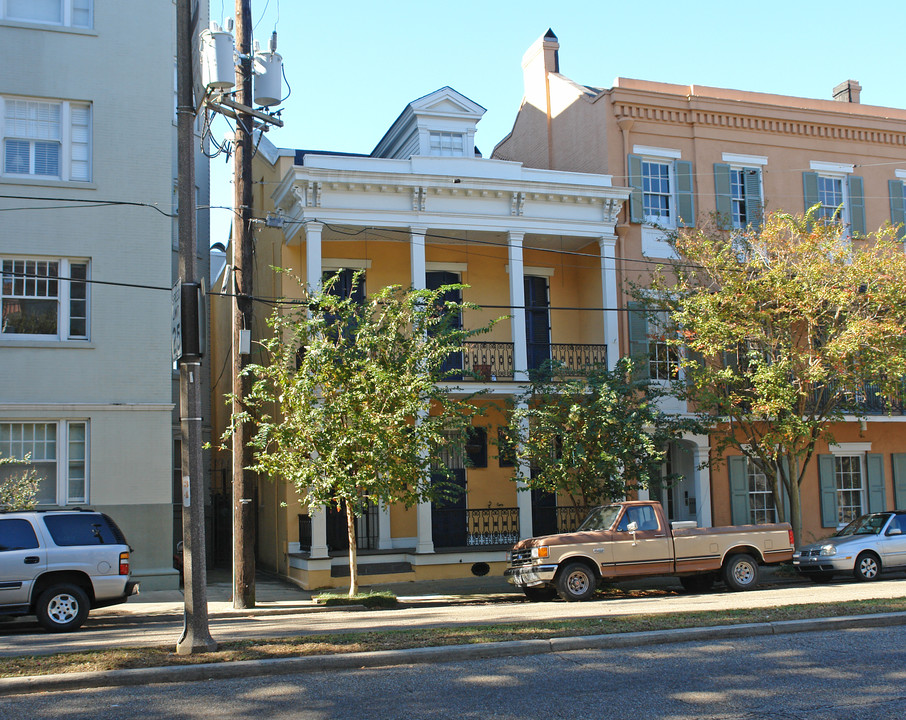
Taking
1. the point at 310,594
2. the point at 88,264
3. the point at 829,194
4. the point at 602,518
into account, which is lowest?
the point at 310,594

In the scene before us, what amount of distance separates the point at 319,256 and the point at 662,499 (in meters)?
11.0

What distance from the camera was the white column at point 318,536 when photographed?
62.1 ft

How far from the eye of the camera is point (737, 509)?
23.2 m

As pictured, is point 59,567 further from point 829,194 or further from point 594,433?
point 829,194

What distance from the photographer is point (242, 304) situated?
1514 centimetres

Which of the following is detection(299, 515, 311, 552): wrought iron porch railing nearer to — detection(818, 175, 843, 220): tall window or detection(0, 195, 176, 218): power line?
detection(0, 195, 176, 218): power line

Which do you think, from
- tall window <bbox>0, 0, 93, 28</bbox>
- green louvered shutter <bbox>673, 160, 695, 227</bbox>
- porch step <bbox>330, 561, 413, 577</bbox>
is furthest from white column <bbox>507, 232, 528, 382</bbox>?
tall window <bbox>0, 0, 93, 28</bbox>

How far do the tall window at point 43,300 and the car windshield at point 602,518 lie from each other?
10.6 meters

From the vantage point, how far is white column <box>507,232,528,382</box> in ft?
68.4

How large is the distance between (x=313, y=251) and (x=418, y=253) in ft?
7.81

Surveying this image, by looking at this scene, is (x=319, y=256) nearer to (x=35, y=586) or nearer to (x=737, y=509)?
(x=35, y=586)

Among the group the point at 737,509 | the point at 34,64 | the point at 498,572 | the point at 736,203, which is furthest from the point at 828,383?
the point at 34,64

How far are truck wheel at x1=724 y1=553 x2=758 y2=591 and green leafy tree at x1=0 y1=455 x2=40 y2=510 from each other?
487 inches

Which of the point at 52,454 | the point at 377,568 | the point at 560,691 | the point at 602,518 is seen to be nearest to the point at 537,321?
the point at 377,568
